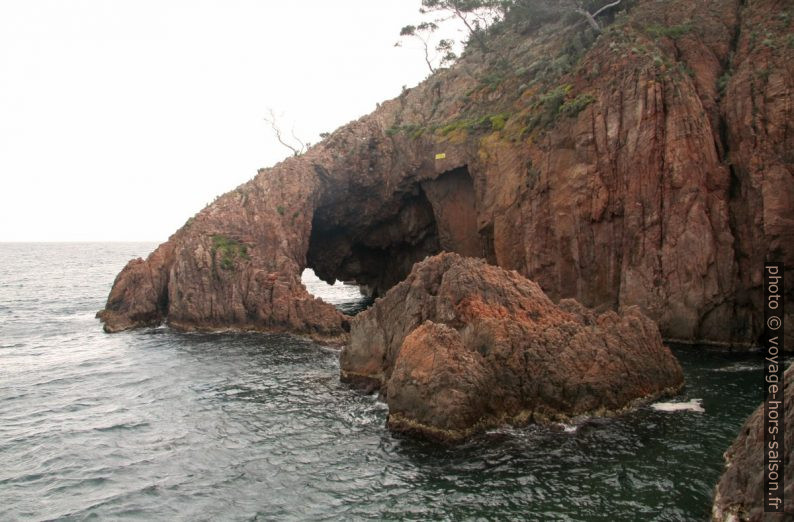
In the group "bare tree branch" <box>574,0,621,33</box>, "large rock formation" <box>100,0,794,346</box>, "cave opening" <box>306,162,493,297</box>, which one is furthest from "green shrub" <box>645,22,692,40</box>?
"cave opening" <box>306,162,493,297</box>

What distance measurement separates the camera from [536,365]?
24.8 m

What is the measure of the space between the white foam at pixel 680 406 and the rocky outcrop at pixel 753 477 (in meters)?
7.34

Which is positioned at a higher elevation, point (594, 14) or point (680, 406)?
point (594, 14)

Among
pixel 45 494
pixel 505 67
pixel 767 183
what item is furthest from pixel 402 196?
pixel 45 494

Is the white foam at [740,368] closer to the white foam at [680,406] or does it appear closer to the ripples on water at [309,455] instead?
the ripples on water at [309,455]

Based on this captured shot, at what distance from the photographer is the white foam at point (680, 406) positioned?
2434 centimetres

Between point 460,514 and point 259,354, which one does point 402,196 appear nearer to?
point 259,354

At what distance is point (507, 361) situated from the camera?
24.8 m

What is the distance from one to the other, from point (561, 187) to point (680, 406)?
20.2 m

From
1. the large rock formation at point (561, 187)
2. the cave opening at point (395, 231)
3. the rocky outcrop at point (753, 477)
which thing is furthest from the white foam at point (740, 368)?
the cave opening at point (395, 231)

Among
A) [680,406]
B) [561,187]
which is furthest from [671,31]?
[680,406]

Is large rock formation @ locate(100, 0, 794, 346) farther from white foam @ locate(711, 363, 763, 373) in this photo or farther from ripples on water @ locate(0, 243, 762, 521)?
ripples on water @ locate(0, 243, 762, 521)

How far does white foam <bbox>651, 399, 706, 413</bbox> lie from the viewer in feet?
79.9

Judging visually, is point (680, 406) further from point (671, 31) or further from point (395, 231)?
point (395, 231)
